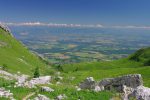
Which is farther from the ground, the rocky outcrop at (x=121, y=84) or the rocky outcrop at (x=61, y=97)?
the rocky outcrop at (x=61, y=97)

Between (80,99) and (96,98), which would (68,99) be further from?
(96,98)

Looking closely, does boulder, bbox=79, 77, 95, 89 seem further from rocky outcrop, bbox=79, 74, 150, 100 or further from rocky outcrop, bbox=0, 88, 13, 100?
rocky outcrop, bbox=0, 88, 13, 100

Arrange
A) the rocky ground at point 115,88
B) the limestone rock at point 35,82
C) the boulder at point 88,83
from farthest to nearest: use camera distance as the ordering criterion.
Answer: the boulder at point 88,83
the limestone rock at point 35,82
the rocky ground at point 115,88

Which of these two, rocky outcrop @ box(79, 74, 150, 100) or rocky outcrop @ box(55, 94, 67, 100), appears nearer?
rocky outcrop @ box(55, 94, 67, 100)

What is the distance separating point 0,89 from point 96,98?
559 inches

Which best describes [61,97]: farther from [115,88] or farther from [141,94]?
[115,88]

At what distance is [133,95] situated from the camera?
168 feet

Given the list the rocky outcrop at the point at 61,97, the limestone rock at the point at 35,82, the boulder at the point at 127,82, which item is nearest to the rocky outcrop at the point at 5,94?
the limestone rock at the point at 35,82

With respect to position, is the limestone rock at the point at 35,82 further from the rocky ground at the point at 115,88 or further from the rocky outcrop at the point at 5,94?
the rocky outcrop at the point at 5,94

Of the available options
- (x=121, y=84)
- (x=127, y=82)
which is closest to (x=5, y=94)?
(x=121, y=84)

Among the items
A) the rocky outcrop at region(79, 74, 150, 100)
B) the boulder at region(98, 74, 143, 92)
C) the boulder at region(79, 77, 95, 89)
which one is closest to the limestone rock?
the boulder at region(79, 77, 95, 89)

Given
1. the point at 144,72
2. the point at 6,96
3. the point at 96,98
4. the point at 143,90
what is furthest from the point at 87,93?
the point at 144,72

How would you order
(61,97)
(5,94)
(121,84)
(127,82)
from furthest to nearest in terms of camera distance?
1. (127,82)
2. (121,84)
3. (61,97)
4. (5,94)

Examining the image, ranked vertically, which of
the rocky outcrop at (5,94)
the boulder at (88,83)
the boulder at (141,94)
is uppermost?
the rocky outcrop at (5,94)
